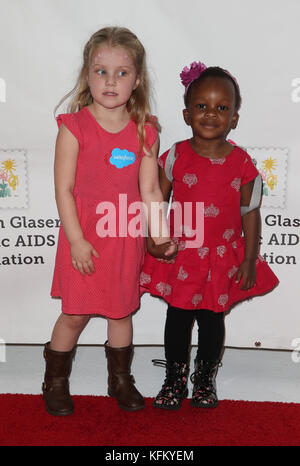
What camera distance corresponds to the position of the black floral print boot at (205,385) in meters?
1.50

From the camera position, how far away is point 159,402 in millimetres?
1500

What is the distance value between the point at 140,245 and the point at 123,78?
0.48 m

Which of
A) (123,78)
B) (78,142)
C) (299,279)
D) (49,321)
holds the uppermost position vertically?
(123,78)

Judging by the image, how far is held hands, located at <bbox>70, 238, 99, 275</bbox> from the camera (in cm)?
137

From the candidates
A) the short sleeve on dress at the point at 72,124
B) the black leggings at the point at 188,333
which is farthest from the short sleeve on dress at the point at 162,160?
the black leggings at the point at 188,333

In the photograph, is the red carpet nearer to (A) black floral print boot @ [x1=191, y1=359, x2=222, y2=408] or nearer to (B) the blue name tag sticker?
(A) black floral print boot @ [x1=191, y1=359, x2=222, y2=408]

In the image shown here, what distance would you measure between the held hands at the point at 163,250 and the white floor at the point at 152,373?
1.49ft

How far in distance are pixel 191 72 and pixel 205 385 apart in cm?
95

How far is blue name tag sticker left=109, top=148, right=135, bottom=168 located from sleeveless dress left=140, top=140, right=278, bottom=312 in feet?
0.55

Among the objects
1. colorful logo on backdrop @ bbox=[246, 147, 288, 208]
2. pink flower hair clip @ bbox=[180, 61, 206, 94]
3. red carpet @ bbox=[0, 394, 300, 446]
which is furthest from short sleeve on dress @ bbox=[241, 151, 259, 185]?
red carpet @ bbox=[0, 394, 300, 446]

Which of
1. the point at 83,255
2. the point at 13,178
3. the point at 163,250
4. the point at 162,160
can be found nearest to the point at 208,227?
the point at 163,250

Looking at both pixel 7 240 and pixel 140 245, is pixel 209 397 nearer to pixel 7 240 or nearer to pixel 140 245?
pixel 140 245
